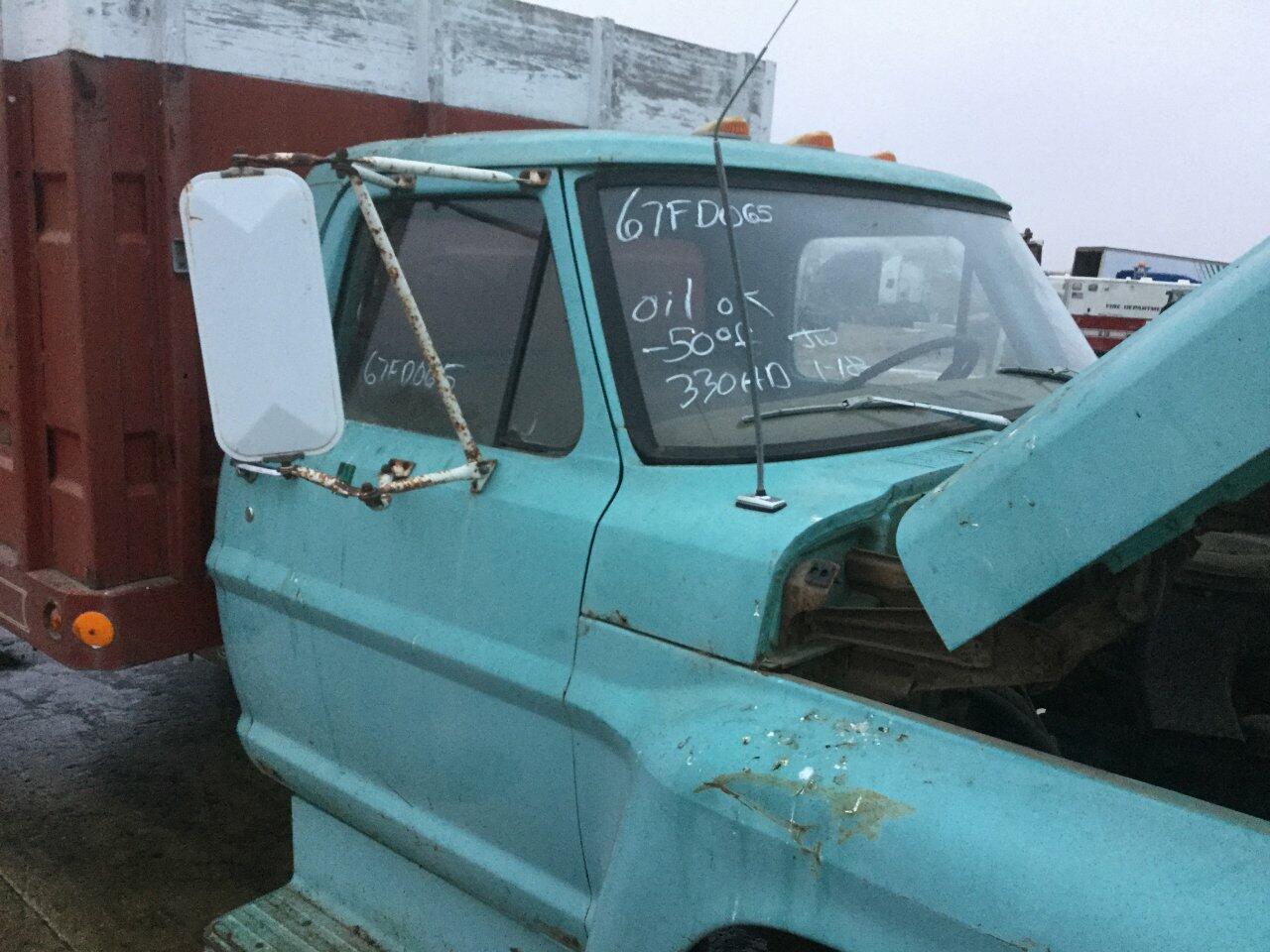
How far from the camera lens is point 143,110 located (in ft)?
9.83

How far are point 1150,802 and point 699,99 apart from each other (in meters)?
3.44

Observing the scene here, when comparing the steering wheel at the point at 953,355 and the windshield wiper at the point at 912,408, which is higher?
the steering wheel at the point at 953,355

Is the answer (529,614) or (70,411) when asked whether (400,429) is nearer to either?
(529,614)

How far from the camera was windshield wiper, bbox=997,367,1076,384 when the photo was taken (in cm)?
274

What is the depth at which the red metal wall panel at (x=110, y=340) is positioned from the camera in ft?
9.70

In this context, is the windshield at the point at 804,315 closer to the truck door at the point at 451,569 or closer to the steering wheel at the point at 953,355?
the steering wheel at the point at 953,355

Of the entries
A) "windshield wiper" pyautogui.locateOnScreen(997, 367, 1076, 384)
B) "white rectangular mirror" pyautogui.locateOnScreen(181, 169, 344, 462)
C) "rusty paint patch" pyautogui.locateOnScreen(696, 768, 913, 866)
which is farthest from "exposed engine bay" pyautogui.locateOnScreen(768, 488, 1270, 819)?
"white rectangular mirror" pyautogui.locateOnScreen(181, 169, 344, 462)

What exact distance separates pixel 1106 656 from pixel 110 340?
2441mm

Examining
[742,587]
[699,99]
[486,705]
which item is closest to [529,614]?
[486,705]

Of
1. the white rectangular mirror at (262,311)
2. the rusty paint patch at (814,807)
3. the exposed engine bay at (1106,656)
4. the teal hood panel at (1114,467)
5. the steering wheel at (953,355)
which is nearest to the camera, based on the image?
the teal hood panel at (1114,467)

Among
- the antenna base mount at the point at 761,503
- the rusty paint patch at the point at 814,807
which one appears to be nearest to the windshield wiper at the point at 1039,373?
the antenna base mount at the point at 761,503

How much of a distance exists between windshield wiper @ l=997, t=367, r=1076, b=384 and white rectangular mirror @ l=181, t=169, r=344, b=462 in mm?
1540

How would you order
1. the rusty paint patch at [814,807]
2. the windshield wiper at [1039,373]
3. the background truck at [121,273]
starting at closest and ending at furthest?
the rusty paint patch at [814,807] → the windshield wiper at [1039,373] → the background truck at [121,273]

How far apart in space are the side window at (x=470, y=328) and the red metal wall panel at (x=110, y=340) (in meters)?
0.65
